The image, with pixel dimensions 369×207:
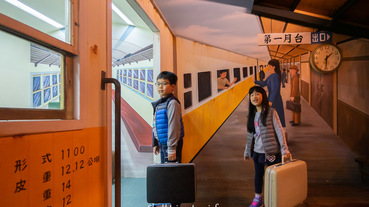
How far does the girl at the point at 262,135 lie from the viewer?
2.43 m

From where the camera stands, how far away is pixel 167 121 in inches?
89.0

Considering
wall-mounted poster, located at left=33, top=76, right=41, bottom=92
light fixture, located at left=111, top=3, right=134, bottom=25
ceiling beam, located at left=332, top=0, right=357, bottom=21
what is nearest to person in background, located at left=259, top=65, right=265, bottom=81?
ceiling beam, located at left=332, top=0, right=357, bottom=21

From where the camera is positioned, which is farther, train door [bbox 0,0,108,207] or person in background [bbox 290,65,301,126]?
person in background [bbox 290,65,301,126]

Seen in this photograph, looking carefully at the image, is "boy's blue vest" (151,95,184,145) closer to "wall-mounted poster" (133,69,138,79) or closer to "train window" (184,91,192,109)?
"train window" (184,91,192,109)

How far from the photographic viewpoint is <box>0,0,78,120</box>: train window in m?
0.92

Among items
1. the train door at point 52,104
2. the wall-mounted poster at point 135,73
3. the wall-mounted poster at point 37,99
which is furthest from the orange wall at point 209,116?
the wall-mounted poster at point 37,99

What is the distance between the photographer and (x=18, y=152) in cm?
93

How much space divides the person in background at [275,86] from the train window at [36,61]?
2.69m

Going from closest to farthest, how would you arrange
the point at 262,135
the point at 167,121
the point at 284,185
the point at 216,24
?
the point at 284,185
the point at 167,121
the point at 262,135
the point at 216,24

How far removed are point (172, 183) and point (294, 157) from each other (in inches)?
85.4

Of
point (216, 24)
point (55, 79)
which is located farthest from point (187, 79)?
point (55, 79)

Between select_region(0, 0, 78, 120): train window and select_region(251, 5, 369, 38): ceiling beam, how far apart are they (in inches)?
103

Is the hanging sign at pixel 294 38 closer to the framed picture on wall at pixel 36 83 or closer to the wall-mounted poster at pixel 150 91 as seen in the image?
the wall-mounted poster at pixel 150 91

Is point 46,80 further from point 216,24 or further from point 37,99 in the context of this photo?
point 216,24
